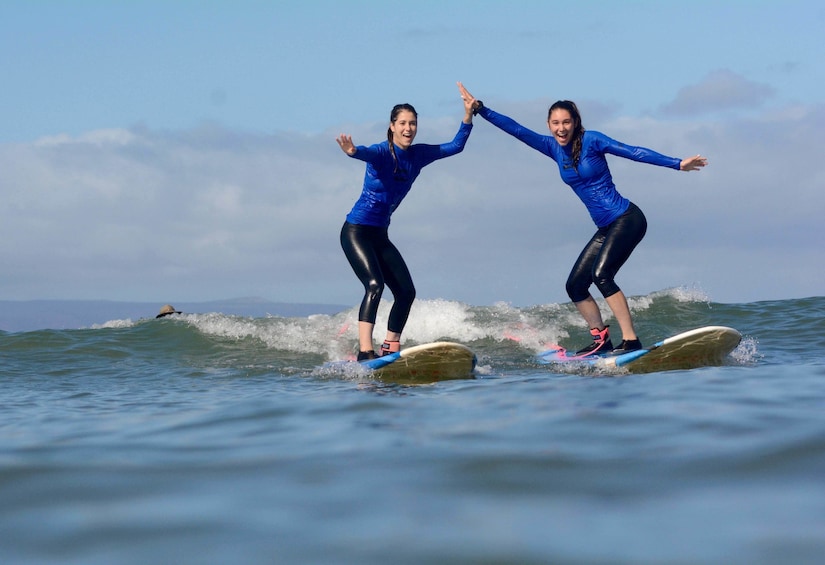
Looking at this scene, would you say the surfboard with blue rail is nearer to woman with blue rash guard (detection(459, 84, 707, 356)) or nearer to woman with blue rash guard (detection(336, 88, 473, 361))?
woman with blue rash guard (detection(336, 88, 473, 361))

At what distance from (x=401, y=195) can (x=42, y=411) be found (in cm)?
401

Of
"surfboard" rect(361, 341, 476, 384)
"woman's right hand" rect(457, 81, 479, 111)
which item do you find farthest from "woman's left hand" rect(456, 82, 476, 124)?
"surfboard" rect(361, 341, 476, 384)

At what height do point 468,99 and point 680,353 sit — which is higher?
point 468,99

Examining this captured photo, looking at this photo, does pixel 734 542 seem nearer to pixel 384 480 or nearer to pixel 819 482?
pixel 819 482

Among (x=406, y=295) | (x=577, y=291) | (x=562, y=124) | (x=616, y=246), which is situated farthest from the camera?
(x=577, y=291)

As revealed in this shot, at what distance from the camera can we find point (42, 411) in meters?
6.75

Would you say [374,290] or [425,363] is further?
[374,290]

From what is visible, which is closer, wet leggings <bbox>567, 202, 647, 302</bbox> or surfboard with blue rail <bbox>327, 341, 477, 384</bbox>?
surfboard with blue rail <bbox>327, 341, 477, 384</bbox>

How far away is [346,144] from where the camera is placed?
7.91m

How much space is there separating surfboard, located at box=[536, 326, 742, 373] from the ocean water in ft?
1.72

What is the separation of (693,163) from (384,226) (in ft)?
10.3

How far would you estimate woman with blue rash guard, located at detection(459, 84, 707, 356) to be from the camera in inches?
328

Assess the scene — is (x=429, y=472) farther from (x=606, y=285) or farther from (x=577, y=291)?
(x=577, y=291)

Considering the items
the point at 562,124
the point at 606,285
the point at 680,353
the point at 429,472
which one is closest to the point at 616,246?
the point at 606,285
